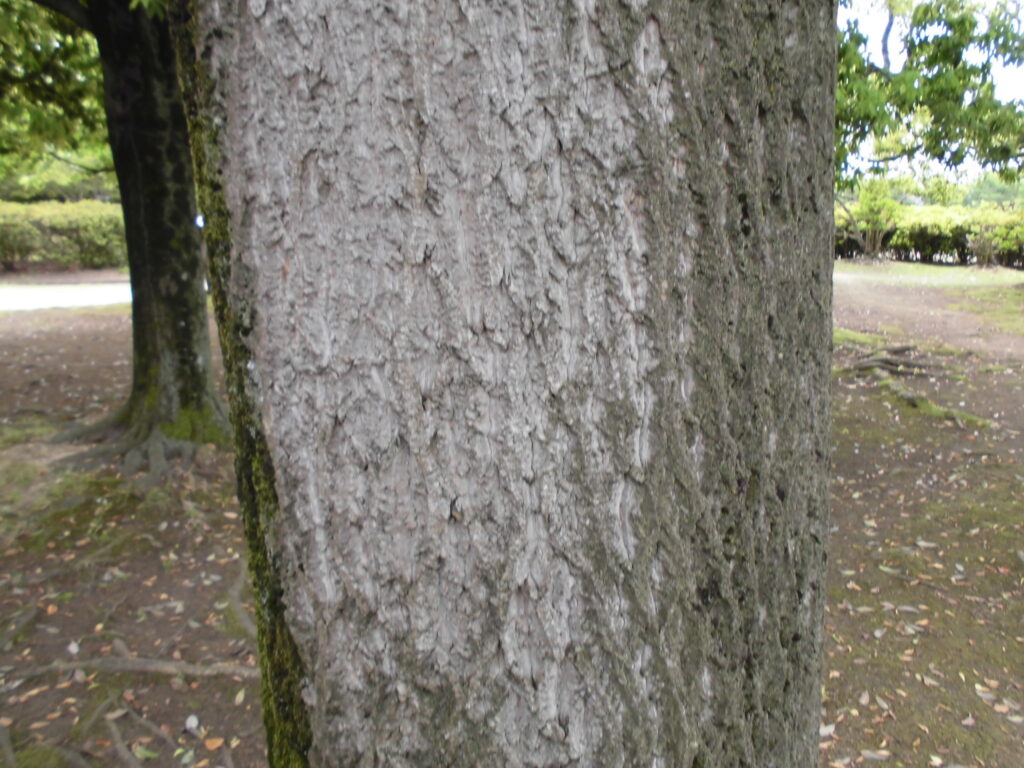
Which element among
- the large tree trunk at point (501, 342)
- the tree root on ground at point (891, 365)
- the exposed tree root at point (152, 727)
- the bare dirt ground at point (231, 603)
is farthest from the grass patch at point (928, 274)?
the large tree trunk at point (501, 342)

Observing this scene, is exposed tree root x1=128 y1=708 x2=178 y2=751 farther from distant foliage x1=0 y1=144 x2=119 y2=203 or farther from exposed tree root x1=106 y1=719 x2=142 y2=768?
distant foliage x1=0 y1=144 x2=119 y2=203

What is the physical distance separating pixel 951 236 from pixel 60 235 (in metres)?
24.8

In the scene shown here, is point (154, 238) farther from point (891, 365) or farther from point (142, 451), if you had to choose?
point (891, 365)

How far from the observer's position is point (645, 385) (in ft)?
3.33

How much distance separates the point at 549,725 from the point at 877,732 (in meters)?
3.29

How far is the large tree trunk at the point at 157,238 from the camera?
6039mm

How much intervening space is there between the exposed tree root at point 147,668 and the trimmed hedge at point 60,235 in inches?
753

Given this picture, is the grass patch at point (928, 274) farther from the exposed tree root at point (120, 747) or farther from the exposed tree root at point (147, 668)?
the exposed tree root at point (120, 747)

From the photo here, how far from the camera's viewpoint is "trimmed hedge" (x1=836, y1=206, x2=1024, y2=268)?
22312 mm

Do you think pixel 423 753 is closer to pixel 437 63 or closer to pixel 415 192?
pixel 415 192

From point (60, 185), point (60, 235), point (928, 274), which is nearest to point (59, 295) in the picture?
point (60, 235)

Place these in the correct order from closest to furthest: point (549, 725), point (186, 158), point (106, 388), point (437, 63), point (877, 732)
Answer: point (437, 63) → point (549, 725) → point (877, 732) → point (186, 158) → point (106, 388)

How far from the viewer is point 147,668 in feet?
13.5

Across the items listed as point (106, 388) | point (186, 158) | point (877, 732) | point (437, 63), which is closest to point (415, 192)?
point (437, 63)
